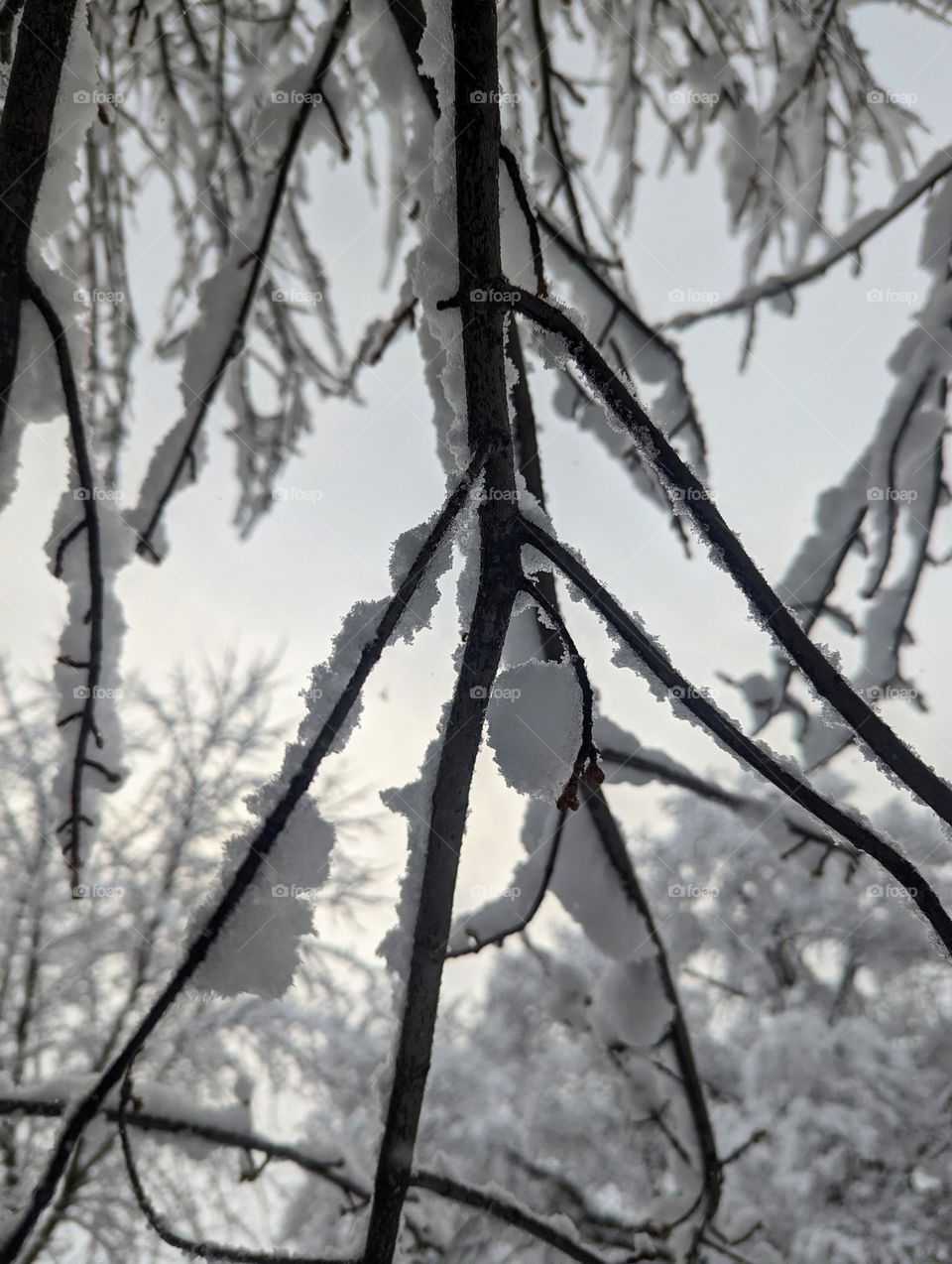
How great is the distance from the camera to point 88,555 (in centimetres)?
80

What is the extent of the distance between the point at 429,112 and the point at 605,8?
1.49 metres

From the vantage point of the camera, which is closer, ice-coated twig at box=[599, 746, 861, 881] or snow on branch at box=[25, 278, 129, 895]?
snow on branch at box=[25, 278, 129, 895]

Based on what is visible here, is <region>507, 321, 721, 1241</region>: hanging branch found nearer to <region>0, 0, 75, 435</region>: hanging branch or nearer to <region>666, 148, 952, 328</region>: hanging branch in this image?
<region>666, 148, 952, 328</region>: hanging branch

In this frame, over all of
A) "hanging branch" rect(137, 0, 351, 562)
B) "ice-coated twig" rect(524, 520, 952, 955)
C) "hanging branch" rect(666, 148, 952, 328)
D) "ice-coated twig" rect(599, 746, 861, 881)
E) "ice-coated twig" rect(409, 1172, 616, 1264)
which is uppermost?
"hanging branch" rect(666, 148, 952, 328)

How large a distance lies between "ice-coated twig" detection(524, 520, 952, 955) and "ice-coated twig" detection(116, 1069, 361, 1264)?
446 mm

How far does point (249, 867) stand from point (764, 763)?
317 mm

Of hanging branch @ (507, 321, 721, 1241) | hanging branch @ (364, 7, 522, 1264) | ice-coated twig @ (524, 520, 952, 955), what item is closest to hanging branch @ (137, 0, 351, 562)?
hanging branch @ (507, 321, 721, 1241)

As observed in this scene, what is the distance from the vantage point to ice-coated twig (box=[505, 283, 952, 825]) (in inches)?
16.6

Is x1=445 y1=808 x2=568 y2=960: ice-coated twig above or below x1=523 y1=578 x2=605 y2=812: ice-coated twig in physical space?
above

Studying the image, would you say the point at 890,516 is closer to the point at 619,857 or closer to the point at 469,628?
the point at 619,857

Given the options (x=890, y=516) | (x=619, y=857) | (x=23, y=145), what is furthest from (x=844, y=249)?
(x=23, y=145)

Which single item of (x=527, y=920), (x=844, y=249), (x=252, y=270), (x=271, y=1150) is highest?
(x=844, y=249)

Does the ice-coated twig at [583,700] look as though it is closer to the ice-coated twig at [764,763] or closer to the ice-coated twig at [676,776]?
the ice-coated twig at [764,763]

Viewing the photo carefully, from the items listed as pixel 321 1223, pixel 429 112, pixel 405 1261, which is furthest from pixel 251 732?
pixel 429 112
